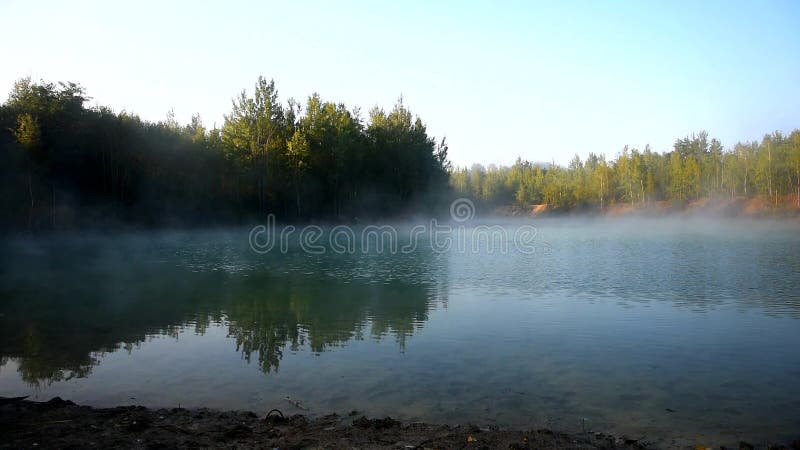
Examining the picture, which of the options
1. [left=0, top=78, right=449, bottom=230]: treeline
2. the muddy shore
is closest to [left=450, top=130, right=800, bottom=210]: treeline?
[left=0, top=78, right=449, bottom=230]: treeline

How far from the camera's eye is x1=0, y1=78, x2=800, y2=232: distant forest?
47.6m

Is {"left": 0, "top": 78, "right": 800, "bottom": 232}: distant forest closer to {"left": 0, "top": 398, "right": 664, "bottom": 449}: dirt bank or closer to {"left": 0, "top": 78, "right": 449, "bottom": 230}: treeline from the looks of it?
{"left": 0, "top": 78, "right": 449, "bottom": 230}: treeline

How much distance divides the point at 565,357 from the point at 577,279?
12.1 m

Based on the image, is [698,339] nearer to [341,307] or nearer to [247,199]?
[341,307]

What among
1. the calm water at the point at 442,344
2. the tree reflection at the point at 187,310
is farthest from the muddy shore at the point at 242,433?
the tree reflection at the point at 187,310

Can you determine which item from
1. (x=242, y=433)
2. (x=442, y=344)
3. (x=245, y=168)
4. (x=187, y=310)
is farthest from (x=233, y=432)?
(x=245, y=168)

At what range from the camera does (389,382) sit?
362 inches

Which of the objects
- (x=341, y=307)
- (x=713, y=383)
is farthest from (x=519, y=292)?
(x=713, y=383)

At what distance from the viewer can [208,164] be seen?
2616 inches

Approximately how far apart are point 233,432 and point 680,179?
120m

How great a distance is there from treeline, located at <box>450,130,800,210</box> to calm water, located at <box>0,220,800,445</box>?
3241 inches

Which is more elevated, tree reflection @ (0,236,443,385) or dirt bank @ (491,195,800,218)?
dirt bank @ (491,195,800,218)

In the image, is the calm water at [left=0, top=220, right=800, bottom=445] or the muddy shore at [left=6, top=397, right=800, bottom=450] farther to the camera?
the calm water at [left=0, top=220, right=800, bottom=445]

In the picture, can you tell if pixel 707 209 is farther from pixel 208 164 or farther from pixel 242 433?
pixel 242 433
